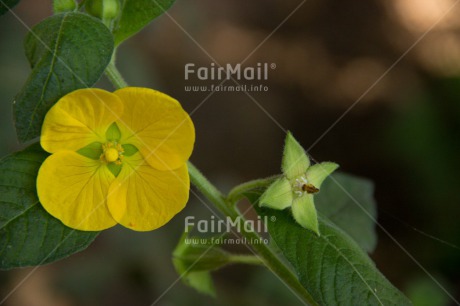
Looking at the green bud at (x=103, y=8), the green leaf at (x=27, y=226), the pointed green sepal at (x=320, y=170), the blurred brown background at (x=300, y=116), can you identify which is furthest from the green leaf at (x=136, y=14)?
the blurred brown background at (x=300, y=116)

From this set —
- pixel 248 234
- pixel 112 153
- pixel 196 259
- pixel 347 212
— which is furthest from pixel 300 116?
pixel 112 153

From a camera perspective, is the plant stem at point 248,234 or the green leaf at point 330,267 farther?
the plant stem at point 248,234

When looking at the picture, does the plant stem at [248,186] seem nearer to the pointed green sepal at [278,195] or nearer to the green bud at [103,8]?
A: the pointed green sepal at [278,195]

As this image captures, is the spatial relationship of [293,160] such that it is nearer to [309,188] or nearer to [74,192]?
[309,188]

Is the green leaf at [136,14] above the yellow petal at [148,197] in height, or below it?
above

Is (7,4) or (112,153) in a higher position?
(7,4)

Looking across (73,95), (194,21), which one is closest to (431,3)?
(194,21)
